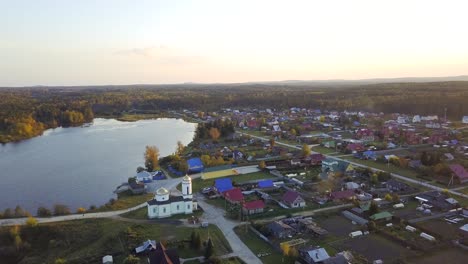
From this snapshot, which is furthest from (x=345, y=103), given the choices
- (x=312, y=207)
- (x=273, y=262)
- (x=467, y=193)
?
(x=273, y=262)

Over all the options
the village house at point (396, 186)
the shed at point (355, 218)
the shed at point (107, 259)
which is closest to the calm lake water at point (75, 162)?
the shed at point (107, 259)

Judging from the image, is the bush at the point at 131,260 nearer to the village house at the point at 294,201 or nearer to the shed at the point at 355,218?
the village house at the point at 294,201

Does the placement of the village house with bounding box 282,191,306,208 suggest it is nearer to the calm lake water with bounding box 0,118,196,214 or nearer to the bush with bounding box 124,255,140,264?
the bush with bounding box 124,255,140,264

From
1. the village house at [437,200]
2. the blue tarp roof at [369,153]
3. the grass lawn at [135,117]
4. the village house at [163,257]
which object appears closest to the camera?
A: the village house at [163,257]

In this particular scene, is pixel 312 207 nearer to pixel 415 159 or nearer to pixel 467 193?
pixel 467 193

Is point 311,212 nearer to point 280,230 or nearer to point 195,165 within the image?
point 280,230
